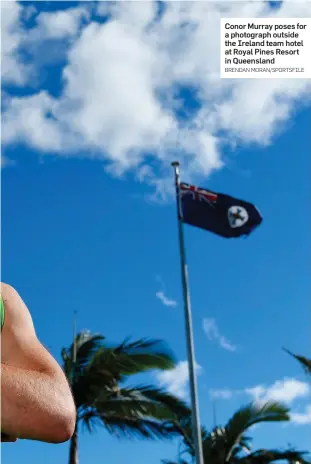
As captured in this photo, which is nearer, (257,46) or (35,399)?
(35,399)

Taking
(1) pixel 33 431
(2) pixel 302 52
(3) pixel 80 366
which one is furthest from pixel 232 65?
(3) pixel 80 366

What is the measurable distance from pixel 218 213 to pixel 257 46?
1019 cm

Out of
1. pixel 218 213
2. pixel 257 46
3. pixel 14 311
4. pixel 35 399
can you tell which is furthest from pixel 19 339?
pixel 218 213

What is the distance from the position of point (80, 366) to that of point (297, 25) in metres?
10.9

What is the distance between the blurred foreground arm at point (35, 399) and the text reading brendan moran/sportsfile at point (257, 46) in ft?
10.5

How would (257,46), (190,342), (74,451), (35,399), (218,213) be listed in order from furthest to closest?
1. (218,213)
2. (190,342)
3. (74,451)
4. (257,46)
5. (35,399)

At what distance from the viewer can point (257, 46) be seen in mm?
4309

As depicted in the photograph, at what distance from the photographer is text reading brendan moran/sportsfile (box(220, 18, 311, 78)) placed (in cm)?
429

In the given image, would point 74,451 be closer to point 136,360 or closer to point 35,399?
point 136,360

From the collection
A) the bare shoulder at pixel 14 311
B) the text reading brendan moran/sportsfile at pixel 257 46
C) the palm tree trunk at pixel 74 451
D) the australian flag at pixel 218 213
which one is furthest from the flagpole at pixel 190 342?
the bare shoulder at pixel 14 311

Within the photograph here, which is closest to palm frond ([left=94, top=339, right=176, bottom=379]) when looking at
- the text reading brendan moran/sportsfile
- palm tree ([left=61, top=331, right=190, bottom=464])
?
palm tree ([left=61, top=331, right=190, bottom=464])

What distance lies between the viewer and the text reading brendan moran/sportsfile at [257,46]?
429 cm

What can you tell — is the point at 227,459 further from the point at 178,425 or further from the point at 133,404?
the point at 133,404

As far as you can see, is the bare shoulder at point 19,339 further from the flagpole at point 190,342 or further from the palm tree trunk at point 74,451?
the palm tree trunk at point 74,451
